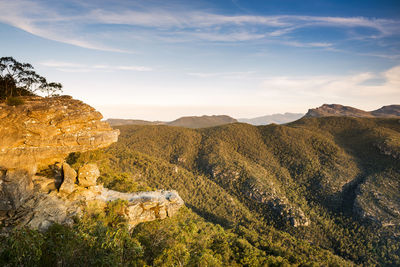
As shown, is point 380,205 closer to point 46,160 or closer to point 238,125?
point 238,125

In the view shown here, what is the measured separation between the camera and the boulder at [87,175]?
79.4 feet

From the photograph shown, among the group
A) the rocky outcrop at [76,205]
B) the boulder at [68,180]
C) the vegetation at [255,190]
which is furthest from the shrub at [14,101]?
the vegetation at [255,190]

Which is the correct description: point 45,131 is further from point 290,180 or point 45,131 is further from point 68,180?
point 290,180

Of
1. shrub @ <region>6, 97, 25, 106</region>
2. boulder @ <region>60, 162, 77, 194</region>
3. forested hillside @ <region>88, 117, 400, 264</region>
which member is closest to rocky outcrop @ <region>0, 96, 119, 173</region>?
shrub @ <region>6, 97, 25, 106</region>

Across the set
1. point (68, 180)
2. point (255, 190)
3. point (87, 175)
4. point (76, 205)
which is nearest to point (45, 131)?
point (68, 180)

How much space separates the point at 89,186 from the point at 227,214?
273 ft

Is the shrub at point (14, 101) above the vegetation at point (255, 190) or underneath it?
above

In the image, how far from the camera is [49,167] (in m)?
24.0

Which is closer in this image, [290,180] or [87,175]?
[87,175]

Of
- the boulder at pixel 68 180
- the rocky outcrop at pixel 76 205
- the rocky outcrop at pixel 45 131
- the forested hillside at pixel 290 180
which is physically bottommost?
the forested hillside at pixel 290 180

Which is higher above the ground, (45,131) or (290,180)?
(45,131)

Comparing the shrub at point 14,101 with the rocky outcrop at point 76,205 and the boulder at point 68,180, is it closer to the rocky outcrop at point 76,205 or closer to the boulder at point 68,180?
the boulder at point 68,180

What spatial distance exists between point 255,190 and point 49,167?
101m

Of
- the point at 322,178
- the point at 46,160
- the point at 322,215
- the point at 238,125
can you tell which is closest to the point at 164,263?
the point at 46,160
